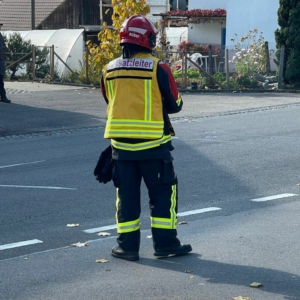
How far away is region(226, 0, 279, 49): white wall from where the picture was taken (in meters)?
37.0

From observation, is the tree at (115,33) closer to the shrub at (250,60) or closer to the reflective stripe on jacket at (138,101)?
the shrub at (250,60)

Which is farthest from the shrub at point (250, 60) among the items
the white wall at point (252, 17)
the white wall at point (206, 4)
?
the white wall at point (206, 4)

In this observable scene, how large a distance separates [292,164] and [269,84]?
1583 cm

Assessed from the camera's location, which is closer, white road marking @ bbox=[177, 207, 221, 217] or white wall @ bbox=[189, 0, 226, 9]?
white road marking @ bbox=[177, 207, 221, 217]

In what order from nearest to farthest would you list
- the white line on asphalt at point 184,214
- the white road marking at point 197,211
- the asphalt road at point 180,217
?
1. the asphalt road at point 180,217
2. the white line on asphalt at point 184,214
3. the white road marking at point 197,211

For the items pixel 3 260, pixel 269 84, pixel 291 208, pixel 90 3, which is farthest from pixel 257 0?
pixel 3 260

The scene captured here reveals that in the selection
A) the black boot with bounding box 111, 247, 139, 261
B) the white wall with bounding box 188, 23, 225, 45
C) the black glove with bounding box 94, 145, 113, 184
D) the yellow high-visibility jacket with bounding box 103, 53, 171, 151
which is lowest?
the black boot with bounding box 111, 247, 139, 261

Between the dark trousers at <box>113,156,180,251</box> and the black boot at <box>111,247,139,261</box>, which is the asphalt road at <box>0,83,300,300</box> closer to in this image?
the black boot at <box>111,247,139,261</box>

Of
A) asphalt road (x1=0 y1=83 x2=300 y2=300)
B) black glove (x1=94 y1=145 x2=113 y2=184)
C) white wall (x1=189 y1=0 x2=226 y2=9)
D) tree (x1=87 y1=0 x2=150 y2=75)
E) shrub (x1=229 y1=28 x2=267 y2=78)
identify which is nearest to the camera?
asphalt road (x1=0 y1=83 x2=300 y2=300)

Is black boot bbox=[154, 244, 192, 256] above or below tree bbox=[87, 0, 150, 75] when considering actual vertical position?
below

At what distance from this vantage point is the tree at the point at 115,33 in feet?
84.1

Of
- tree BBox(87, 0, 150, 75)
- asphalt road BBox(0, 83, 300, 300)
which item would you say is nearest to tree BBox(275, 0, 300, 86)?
tree BBox(87, 0, 150, 75)

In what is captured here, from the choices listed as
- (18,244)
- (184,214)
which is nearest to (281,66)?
(184,214)

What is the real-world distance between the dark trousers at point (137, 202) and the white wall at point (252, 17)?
31.4 meters
